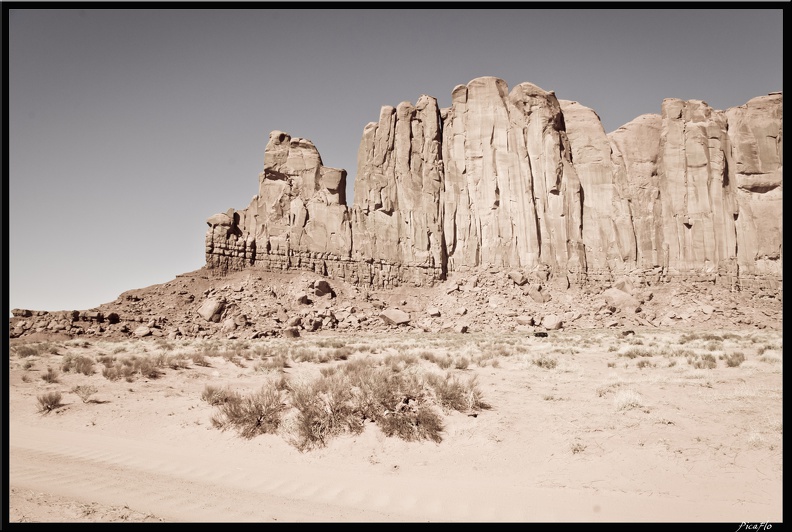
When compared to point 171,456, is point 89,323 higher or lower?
higher

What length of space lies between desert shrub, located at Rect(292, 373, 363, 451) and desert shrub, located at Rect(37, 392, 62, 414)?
5.93 m

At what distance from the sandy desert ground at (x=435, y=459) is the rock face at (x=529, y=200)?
Answer: 4412 cm

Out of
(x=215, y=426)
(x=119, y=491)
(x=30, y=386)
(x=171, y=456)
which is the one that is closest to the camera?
(x=119, y=491)

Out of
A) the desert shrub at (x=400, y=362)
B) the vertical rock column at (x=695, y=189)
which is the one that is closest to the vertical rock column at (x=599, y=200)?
the vertical rock column at (x=695, y=189)

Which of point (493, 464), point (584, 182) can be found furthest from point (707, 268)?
point (493, 464)

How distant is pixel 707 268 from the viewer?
54.2 m

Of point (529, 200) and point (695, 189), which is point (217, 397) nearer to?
point (529, 200)

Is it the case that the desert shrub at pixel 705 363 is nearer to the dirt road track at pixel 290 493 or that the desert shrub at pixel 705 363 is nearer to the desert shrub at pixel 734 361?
the desert shrub at pixel 734 361

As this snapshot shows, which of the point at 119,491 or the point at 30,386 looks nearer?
the point at 119,491

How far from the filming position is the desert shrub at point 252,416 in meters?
8.87

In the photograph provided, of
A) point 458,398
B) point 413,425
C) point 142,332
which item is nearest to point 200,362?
point 458,398

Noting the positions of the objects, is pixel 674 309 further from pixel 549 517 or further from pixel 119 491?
pixel 119 491

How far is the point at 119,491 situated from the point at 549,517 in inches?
223

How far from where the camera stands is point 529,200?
5850cm
